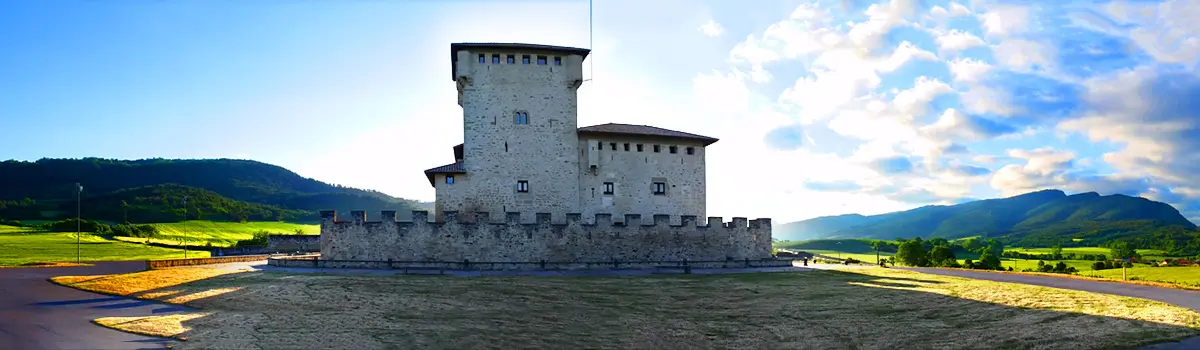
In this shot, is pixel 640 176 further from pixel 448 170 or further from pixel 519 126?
pixel 448 170

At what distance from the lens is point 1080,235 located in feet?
471

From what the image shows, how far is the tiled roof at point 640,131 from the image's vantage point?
4169 cm

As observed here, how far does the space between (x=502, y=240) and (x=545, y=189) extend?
21.1 feet

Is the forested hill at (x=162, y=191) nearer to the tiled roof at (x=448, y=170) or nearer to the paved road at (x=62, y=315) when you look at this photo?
Result: the tiled roof at (x=448, y=170)

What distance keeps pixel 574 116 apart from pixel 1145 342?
98.6 feet

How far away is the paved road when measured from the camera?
13.5 metres

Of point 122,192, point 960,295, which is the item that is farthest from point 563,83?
point 122,192

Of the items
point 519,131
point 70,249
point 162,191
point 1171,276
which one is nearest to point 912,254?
point 1171,276

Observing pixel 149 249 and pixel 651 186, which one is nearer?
pixel 651 186

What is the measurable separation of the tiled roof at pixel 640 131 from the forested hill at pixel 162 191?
294ft

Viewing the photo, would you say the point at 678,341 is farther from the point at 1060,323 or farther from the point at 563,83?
the point at 563,83

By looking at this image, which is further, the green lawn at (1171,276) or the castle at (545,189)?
the castle at (545,189)

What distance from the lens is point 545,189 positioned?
4022 centimetres

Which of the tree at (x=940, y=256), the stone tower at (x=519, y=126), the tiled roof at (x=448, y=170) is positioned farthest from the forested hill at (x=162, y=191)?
the tree at (x=940, y=256)
